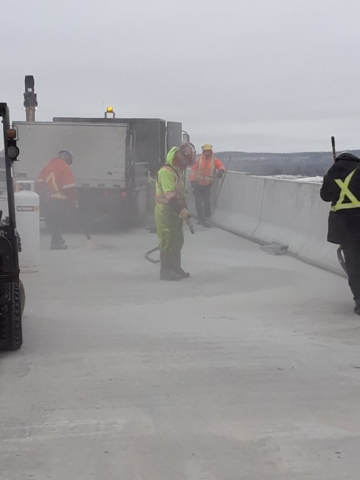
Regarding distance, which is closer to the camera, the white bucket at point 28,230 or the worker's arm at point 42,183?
the white bucket at point 28,230

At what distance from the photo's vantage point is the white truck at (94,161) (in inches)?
722

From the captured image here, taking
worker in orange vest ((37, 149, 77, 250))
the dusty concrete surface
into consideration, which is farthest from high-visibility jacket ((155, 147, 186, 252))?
worker in orange vest ((37, 149, 77, 250))

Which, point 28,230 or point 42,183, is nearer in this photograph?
point 28,230

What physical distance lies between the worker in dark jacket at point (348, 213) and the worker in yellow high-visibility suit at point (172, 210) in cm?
285

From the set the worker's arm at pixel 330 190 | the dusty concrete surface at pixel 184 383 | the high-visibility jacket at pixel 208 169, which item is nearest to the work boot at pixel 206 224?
the high-visibility jacket at pixel 208 169

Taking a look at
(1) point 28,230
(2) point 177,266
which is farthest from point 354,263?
(1) point 28,230

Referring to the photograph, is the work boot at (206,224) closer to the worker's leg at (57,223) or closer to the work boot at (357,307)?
the worker's leg at (57,223)

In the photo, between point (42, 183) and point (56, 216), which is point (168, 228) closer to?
point (56, 216)

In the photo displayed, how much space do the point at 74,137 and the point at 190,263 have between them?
662cm

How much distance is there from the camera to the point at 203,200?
765 inches

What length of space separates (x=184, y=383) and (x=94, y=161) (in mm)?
Result: 12803

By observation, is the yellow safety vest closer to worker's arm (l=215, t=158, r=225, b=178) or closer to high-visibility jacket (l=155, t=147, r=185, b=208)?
high-visibility jacket (l=155, t=147, r=185, b=208)

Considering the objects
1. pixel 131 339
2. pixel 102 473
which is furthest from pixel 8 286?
pixel 102 473

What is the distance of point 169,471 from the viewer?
448 centimetres
